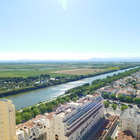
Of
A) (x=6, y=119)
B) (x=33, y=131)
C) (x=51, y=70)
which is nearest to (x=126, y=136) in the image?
(x=33, y=131)

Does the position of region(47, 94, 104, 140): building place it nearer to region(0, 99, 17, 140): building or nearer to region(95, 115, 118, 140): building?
region(95, 115, 118, 140): building

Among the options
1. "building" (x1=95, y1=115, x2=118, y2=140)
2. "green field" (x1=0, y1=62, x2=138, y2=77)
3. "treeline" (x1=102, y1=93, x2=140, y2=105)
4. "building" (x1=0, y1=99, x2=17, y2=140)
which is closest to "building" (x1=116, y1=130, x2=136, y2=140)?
"building" (x1=95, y1=115, x2=118, y2=140)

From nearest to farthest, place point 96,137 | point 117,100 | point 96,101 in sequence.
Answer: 1. point 96,137
2. point 96,101
3. point 117,100

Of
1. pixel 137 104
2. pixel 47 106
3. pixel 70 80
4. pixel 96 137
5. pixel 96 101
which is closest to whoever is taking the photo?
pixel 96 137

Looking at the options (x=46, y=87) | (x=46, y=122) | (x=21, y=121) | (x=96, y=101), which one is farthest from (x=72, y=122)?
(x=46, y=87)

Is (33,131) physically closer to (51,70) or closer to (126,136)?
(126,136)

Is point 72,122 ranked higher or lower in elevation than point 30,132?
higher

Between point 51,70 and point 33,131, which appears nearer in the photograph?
point 33,131

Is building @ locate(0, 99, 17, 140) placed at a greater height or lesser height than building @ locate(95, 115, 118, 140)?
greater

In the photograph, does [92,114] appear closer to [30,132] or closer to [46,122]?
[46,122]
